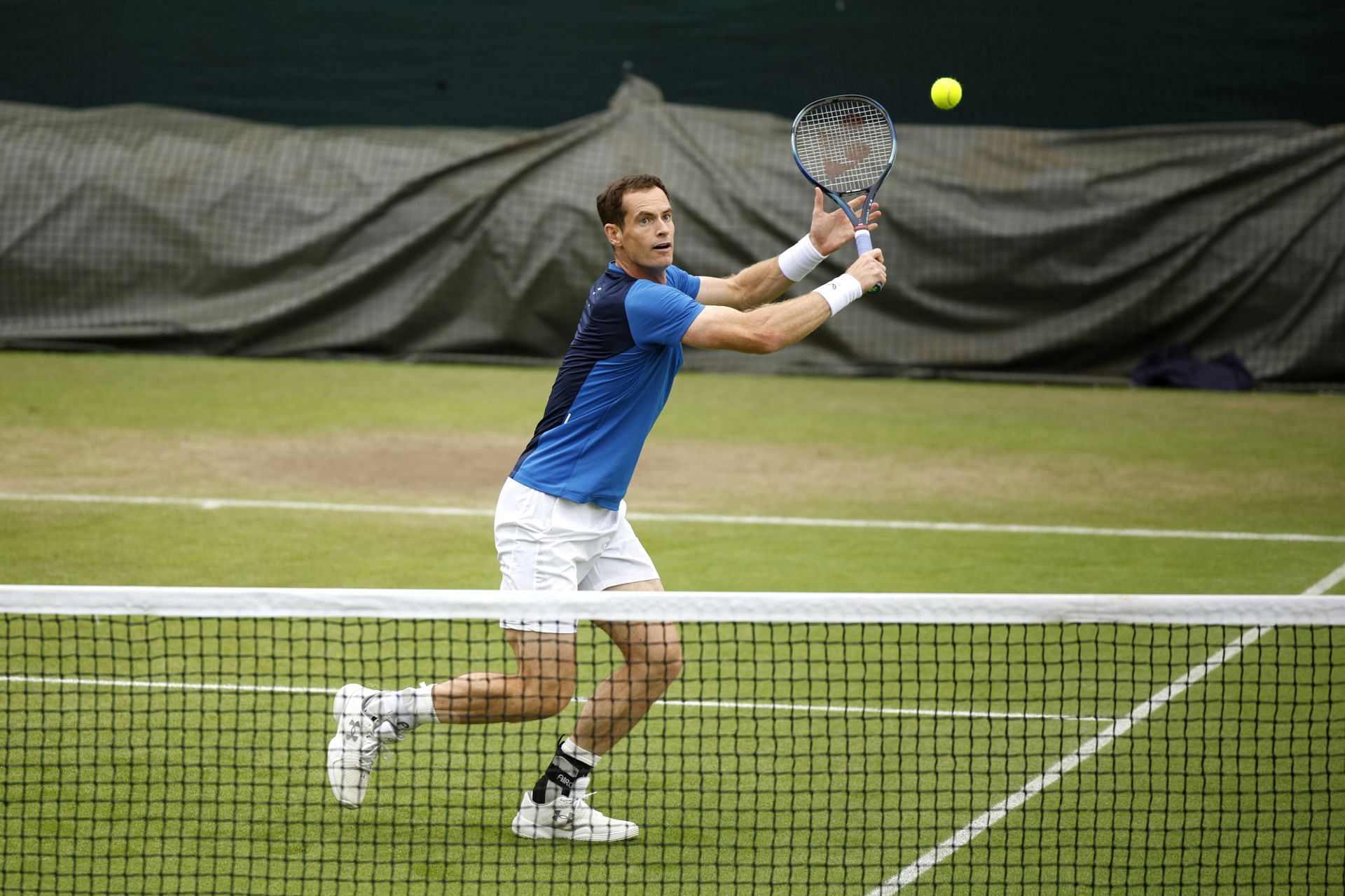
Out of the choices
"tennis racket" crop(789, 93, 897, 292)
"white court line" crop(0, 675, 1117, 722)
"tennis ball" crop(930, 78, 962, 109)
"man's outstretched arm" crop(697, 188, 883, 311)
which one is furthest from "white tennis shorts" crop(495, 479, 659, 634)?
"tennis ball" crop(930, 78, 962, 109)

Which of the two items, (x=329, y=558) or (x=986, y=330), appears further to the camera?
(x=986, y=330)

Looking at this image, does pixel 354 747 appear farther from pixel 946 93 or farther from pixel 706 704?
pixel 946 93

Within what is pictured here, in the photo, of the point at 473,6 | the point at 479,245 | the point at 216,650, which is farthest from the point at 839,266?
the point at 216,650

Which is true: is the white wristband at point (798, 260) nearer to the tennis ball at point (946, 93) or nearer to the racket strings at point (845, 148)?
the racket strings at point (845, 148)

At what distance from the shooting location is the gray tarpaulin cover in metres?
15.8

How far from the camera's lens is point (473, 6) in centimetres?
2002

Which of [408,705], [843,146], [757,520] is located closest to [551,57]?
[757,520]

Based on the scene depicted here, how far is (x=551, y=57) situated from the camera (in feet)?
66.2

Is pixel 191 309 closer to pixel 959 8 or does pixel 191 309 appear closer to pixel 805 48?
pixel 805 48

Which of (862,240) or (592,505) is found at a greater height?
(862,240)

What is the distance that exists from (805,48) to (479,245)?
5.86 metres

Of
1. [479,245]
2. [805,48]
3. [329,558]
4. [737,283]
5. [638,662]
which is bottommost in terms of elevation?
[638,662]

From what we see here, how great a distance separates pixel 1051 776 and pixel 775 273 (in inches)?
77.6

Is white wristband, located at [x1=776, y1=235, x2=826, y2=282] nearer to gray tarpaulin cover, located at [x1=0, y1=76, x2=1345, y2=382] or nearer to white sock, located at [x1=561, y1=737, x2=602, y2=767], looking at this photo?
white sock, located at [x1=561, y1=737, x2=602, y2=767]
